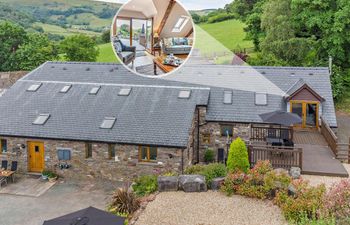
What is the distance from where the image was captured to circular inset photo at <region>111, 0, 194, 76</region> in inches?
161

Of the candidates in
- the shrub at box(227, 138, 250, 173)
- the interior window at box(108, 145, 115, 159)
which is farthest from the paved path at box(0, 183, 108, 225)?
the shrub at box(227, 138, 250, 173)

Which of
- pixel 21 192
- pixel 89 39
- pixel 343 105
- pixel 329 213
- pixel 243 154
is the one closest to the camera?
pixel 329 213

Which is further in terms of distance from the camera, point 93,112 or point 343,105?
point 343,105

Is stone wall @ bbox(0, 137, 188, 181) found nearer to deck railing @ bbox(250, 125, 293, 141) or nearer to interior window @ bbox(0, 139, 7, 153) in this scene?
interior window @ bbox(0, 139, 7, 153)

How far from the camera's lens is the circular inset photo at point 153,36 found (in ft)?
13.4

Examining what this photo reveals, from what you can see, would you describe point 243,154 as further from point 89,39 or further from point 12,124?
point 89,39

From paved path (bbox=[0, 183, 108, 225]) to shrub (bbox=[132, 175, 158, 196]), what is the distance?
1641 millimetres

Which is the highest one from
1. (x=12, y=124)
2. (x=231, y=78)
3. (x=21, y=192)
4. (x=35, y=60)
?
(x=35, y=60)

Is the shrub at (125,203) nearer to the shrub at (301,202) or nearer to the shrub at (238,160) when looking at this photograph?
the shrub at (238,160)

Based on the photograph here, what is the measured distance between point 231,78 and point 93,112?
28.4 ft

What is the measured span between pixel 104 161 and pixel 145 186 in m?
4.38

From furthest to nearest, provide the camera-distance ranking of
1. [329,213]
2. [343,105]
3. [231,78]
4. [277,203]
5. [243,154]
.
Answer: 1. [343,105]
2. [231,78]
3. [243,154]
4. [277,203]
5. [329,213]

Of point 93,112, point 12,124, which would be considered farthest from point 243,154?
point 12,124

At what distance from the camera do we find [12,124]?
2050cm
